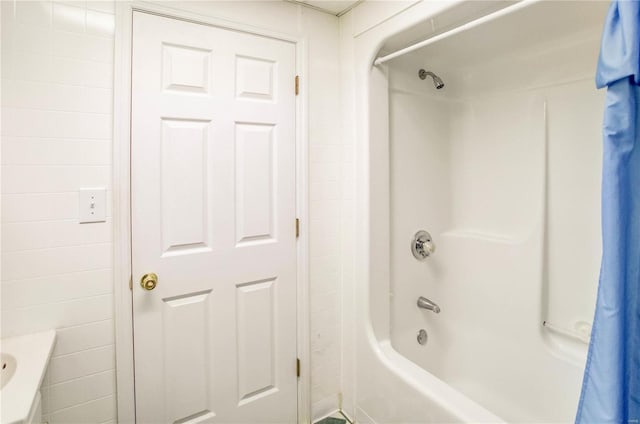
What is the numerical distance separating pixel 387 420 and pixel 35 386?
139 centimetres

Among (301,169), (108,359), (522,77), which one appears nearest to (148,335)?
(108,359)

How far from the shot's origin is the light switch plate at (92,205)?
1.30 metres

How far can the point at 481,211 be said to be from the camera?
78.8 inches

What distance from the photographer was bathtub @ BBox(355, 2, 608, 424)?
155cm

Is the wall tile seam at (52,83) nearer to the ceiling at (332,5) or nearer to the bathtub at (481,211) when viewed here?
the ceiling at (332,5)

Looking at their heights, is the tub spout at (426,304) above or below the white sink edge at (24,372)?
below

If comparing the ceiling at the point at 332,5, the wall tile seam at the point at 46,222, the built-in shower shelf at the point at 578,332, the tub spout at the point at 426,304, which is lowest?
the built-in shower shelf at the point at 578,332

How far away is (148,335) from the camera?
1.44 m

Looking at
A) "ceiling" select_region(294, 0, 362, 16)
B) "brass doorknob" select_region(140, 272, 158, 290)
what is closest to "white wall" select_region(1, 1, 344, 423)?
"brass doorknob" select_region(140, 272, 158, 290)

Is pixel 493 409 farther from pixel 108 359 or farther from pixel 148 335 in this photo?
pixel 108 359

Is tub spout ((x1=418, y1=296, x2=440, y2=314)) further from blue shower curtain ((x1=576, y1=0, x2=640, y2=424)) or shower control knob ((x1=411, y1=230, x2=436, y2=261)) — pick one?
blue shower curtain ((x1=576, y1=0, x2=640, y2=424))

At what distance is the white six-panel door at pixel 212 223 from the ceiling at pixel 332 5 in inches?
10.2

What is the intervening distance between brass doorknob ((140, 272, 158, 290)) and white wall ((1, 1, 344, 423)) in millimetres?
116

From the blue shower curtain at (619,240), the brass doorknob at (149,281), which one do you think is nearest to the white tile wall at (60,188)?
the brass doorknob at (149,281)
